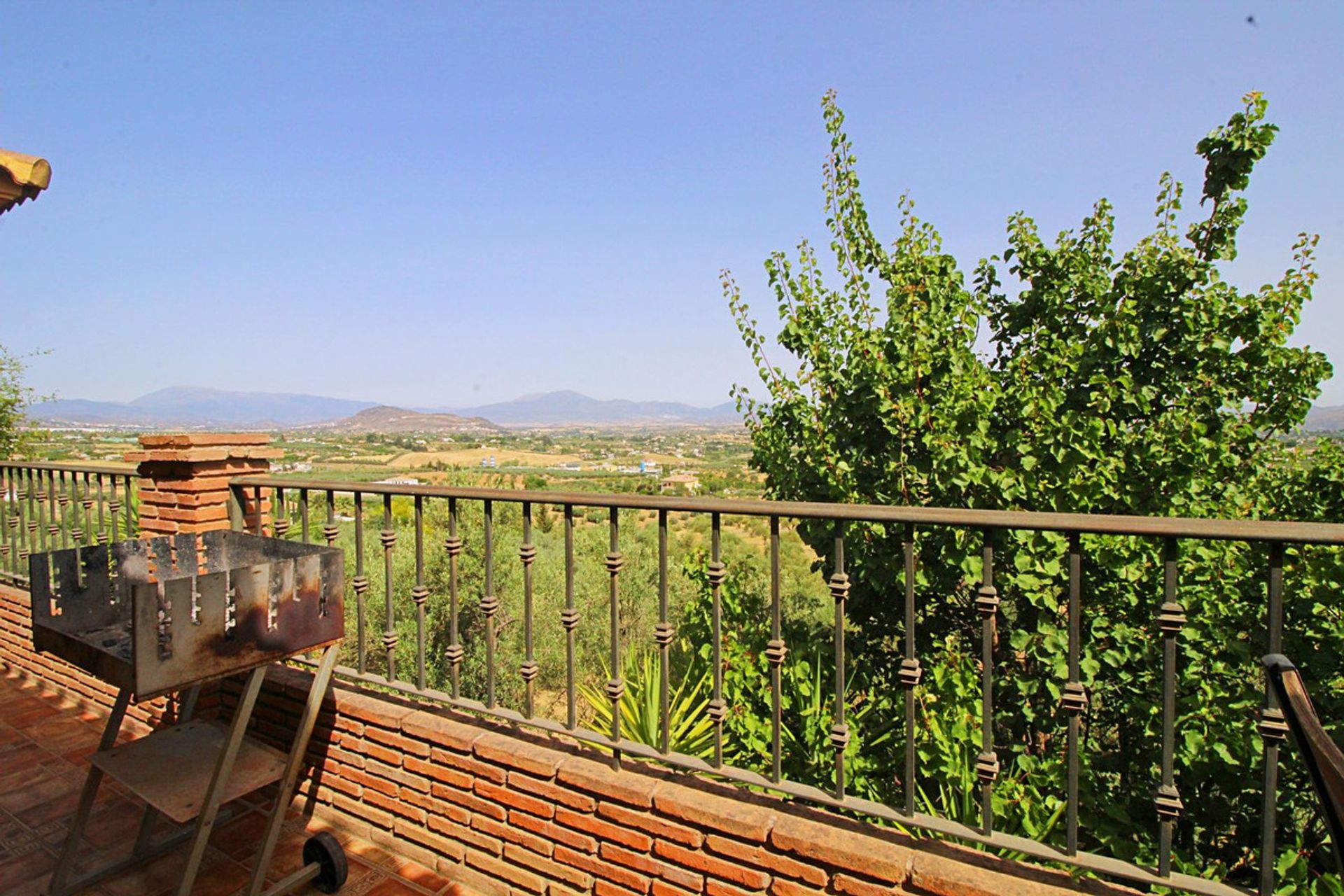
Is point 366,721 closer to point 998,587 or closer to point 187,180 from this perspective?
point 998,587

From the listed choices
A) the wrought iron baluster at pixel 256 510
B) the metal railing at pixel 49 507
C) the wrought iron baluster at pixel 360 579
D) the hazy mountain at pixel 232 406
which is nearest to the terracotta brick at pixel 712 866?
the wrought iron baluster at pixel 360 579

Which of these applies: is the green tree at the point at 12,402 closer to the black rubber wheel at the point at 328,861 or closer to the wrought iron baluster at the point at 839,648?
the black rubber wheel at the point at 328,861

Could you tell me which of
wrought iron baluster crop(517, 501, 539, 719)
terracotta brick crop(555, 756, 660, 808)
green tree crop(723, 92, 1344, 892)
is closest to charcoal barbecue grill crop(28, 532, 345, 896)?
wrought iron baluster crop(517, 501, 539, 719)

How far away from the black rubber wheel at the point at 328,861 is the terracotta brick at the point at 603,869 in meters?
0.73

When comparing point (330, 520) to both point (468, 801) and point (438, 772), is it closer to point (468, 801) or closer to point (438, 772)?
point (438, 772)

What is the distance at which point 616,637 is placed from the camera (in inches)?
86.5

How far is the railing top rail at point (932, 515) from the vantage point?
1.29 meters

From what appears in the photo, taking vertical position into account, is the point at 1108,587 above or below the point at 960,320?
below

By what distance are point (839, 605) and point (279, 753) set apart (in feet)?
6.44

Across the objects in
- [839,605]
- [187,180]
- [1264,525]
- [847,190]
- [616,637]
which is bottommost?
[616,637]

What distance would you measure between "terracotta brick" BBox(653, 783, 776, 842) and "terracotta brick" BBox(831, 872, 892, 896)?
195 mm

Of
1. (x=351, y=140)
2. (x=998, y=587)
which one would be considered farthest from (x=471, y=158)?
(x=998, y=587)

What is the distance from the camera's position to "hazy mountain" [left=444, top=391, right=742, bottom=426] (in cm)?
9962

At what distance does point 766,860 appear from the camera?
1743 mm
